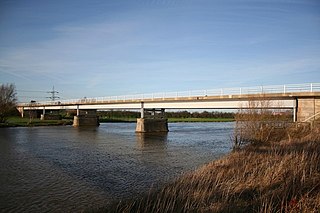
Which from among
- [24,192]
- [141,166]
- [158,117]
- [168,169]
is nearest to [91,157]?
[141,166]

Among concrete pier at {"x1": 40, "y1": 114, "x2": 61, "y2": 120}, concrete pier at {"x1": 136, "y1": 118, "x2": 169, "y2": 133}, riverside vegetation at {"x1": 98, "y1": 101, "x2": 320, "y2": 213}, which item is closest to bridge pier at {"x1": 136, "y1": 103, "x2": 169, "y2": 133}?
concrete pier at {"x1": 136, "y1": 118, "x2": 169, "y2": 133}

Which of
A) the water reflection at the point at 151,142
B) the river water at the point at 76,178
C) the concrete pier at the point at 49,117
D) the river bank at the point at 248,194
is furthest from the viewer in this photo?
the concrete pier at the point at 49,117

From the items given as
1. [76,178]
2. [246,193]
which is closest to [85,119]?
[76,178]

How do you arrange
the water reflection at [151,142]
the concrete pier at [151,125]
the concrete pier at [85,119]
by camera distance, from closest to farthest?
the water reflection at [151,142] < the concrete pier at [151,125] < the concrete pier at [85,119]

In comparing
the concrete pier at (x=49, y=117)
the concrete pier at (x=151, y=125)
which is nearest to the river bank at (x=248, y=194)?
the concrete pier at (x=151, y=125)

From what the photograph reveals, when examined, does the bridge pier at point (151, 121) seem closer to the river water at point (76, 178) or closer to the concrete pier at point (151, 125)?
the concrete pier at point (151, 125)

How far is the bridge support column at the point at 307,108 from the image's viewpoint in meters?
30.2

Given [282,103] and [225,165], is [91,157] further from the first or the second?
[282,103]

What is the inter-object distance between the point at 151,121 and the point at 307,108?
33684mm

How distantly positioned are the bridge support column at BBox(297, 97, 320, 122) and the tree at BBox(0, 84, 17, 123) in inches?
2788

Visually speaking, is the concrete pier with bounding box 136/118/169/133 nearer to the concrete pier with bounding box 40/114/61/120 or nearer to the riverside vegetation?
the riverside vegetation

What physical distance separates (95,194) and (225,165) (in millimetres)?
6634

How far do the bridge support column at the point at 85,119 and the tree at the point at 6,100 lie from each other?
1752cm

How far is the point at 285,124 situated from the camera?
86.0ft
